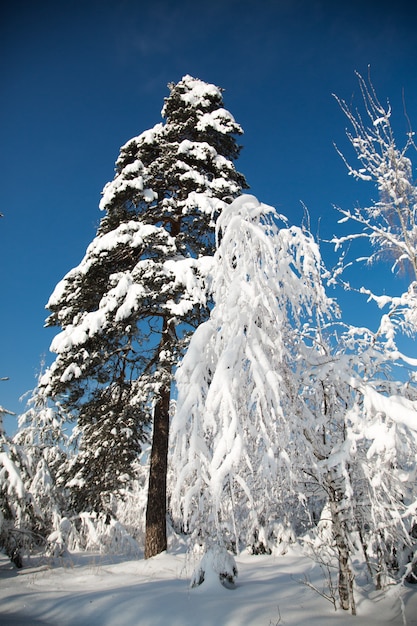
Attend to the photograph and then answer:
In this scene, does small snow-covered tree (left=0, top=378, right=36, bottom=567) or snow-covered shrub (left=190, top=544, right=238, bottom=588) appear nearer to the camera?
snow-covered shrub (left=190, top=544, right=238, bottom=588)

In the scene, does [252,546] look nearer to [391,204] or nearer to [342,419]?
[342,419]

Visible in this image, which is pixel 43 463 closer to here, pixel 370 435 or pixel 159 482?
pixel 159 482

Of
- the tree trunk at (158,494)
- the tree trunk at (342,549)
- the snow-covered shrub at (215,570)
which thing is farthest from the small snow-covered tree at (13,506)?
the tree trunk at (342,549)

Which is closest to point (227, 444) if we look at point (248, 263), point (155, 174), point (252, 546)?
point (248, 263)

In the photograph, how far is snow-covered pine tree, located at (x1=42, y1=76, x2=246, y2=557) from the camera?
26.3 ft

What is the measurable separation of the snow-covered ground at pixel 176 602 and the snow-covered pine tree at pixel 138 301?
6.51 feet

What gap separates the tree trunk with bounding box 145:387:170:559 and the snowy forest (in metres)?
0.03

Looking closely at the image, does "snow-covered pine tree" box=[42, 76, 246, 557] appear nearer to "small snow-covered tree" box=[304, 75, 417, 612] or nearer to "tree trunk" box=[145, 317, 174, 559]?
"tree trunk" box=[145, 317, 174, 559]

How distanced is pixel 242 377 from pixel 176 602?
3.61 m

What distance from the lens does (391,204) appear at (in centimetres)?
665

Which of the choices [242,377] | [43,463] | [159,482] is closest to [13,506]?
[43,463]

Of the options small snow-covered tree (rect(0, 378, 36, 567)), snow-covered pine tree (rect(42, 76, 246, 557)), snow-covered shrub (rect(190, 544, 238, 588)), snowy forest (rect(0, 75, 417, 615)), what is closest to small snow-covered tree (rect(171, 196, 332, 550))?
snowy forest (rect(0, 75, 417, 615))

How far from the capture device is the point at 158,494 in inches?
317

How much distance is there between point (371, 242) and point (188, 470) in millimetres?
6297
